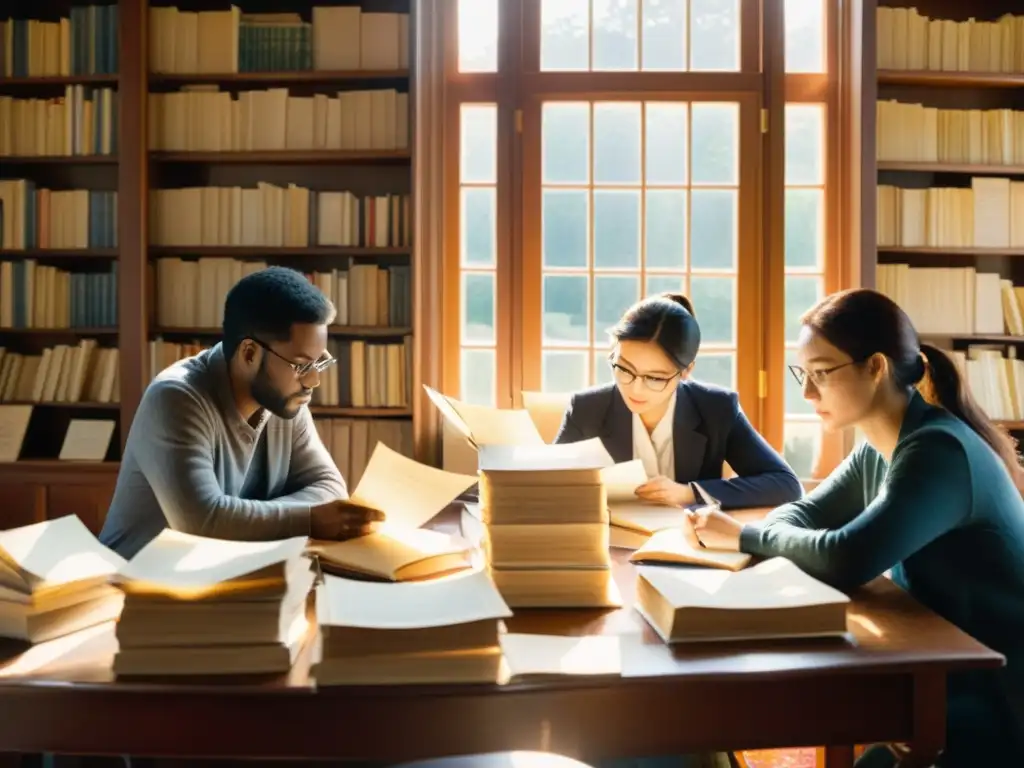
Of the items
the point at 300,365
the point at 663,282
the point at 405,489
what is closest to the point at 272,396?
the point at 300,365

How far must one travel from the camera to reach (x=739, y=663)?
1106 millimetres

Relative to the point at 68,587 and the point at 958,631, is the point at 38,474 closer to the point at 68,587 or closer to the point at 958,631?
the point at 68,587

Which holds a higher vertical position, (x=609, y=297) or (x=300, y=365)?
(x=609, y=297)

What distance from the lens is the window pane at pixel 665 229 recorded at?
3721 mm

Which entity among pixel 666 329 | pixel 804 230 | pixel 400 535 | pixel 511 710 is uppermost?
pixel 804 230

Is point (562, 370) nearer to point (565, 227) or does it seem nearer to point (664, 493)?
point (565, 227)

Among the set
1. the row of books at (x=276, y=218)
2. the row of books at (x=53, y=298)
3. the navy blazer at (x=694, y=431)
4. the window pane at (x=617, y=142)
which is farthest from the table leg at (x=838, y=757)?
the row of books at (x=53, y=298)

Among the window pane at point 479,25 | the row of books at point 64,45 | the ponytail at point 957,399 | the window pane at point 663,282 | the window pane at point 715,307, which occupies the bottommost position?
the ponytail at point 957,399

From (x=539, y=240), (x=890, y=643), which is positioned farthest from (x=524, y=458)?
(x=539, y=240)

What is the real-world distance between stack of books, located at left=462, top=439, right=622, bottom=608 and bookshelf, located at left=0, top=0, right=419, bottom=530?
7.15 feet

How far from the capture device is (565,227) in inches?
147

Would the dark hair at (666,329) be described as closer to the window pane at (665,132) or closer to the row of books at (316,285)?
the row of books at (316,285)

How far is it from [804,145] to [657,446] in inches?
73.5

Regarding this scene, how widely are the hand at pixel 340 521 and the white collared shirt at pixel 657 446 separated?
1045mm
